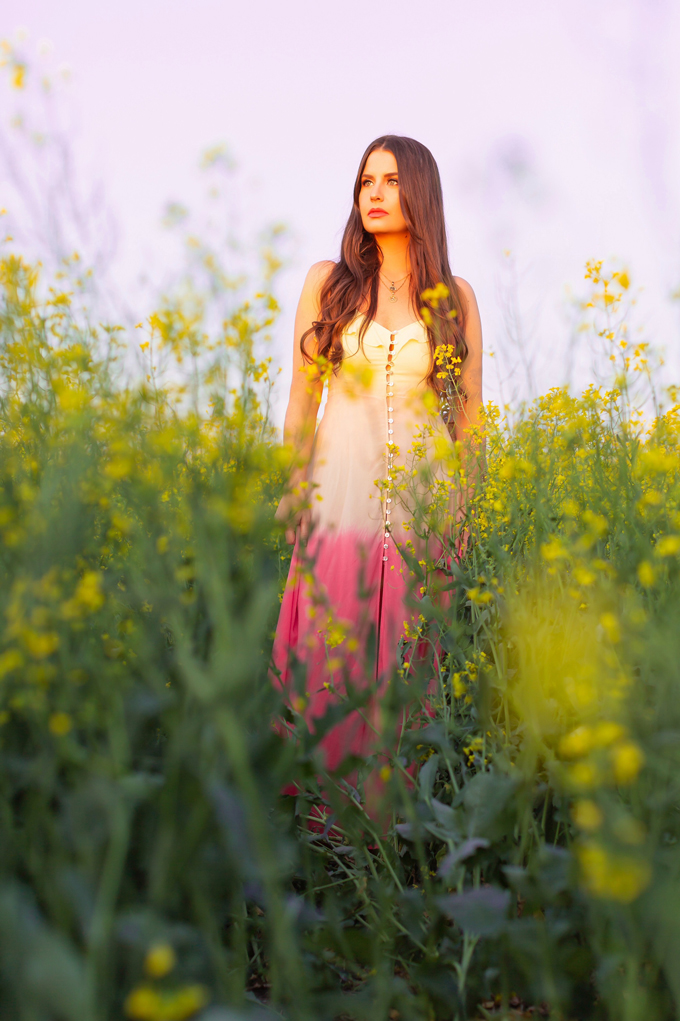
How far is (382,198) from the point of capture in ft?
7.69

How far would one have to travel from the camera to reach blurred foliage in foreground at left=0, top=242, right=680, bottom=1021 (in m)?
0.66

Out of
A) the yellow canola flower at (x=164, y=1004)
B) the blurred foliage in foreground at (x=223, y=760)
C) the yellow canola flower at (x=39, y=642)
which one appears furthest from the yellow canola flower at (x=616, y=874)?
the yellow canola flower at (x=39, y=642)

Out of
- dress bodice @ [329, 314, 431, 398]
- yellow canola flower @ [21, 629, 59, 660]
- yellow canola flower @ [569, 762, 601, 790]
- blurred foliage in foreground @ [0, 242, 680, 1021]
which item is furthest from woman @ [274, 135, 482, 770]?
yellow canola flower @ [569, 762, 601, 790]

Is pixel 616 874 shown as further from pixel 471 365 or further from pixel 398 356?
pixel 471 365

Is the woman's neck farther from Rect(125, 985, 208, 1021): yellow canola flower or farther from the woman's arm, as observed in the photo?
Rect(125, 985, 208, 1021): yellow canola flower

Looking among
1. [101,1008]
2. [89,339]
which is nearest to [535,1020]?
[101,1008]

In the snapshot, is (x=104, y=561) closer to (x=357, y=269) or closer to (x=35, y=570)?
(x=35, y=570)

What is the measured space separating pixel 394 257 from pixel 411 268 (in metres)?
0.08

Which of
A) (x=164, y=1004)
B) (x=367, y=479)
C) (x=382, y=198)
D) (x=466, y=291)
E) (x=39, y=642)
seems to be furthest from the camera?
(x=466, y=291)

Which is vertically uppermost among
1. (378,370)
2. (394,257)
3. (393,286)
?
(394,257)

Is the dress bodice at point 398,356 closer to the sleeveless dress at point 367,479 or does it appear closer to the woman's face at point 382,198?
the sleeveless dress at point 367,479

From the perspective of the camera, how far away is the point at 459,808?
117 cm

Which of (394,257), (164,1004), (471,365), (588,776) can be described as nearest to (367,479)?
(471,365)

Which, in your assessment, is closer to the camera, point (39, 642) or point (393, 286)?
point (39, 642)
